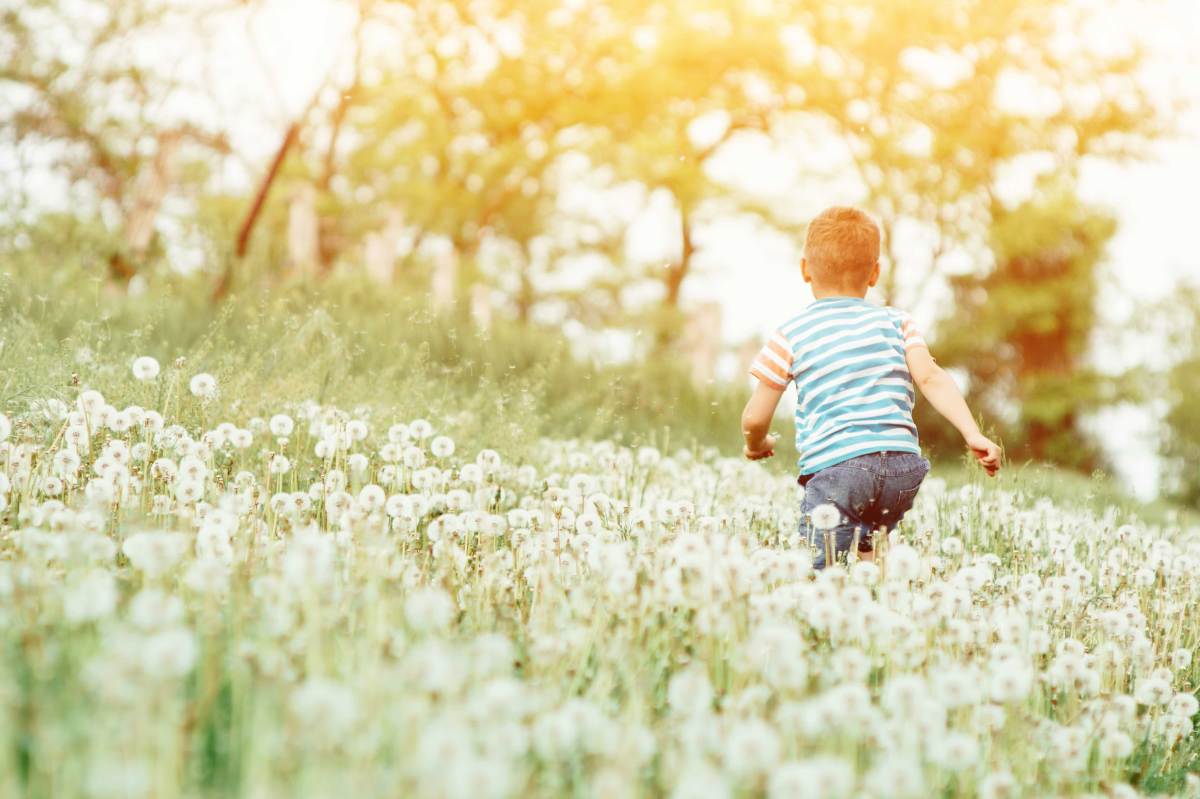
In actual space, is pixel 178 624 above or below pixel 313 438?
below

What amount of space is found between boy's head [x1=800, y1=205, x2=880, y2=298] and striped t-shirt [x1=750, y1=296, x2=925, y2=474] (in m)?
0.08

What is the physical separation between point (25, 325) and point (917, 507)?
491 centimetres

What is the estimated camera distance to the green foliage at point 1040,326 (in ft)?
57.1

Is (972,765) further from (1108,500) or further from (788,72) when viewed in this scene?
(788,72)

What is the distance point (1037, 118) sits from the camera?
19672 millimetres

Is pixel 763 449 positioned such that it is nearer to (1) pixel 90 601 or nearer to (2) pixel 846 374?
(2) pixel 846 374

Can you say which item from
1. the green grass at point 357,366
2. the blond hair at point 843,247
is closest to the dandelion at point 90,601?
the green grass at point 357,366

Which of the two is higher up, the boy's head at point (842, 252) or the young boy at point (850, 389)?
the boy's head at point (842, 252)

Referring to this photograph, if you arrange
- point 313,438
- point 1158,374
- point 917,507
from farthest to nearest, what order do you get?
1. point 1158,374
2. point 917,507
3. point 313,438

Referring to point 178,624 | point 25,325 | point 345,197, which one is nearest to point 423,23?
point 345,197

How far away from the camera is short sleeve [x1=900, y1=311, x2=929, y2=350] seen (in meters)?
4.43

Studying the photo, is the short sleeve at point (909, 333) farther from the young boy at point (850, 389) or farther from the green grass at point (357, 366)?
the green grass at point (357, 366)

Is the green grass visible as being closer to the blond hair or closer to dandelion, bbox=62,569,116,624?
the blond hair

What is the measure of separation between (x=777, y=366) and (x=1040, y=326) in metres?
15.2
